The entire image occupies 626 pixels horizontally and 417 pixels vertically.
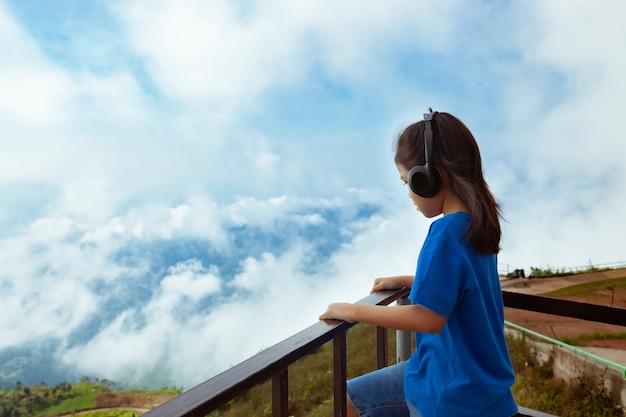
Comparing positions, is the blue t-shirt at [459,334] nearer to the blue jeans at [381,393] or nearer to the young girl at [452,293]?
the young girl at [452,293]

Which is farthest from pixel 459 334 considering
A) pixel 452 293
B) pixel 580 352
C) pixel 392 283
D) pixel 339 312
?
pixel 580 352

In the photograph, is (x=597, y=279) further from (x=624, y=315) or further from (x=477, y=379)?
(x=477, y=379)

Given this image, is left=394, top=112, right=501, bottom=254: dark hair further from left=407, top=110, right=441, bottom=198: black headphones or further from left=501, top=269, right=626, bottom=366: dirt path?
left=501, top=269, right=626, bottom=366: dirt path

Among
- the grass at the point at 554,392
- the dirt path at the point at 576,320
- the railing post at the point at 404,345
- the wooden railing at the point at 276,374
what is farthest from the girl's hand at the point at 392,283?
the grass at the point at 554,392

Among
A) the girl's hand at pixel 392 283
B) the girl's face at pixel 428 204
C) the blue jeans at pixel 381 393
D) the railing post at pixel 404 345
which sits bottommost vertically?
the blue jeans at pixel 381 393

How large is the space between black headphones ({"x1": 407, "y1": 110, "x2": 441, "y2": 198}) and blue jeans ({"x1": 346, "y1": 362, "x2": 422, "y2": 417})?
43 cm

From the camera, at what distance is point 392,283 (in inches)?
54.9

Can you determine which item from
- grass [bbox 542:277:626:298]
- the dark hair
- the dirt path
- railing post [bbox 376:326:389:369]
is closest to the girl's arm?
the dark hair

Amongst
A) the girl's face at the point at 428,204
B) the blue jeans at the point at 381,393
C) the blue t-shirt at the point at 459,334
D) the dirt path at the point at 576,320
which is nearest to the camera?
the blue t-shirt at the point at 459,334

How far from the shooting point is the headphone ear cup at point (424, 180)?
1.02m

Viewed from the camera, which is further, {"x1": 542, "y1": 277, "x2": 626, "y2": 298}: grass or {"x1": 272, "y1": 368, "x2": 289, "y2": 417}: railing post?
{"x1": 542, "y1": 277, "x2": 626, "y2": 298}: grass

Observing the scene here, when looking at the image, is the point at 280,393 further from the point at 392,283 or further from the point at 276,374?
the point at 392,283

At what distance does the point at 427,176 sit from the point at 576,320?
5.42 metres

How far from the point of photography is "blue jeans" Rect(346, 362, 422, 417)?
1.17m
